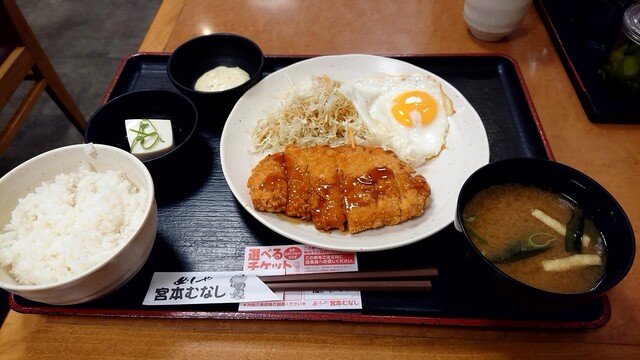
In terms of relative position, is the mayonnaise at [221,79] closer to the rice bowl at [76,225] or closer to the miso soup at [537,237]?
the rice bowl at [76,225]

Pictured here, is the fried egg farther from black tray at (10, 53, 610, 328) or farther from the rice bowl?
the rice bowl

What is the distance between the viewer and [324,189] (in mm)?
1973

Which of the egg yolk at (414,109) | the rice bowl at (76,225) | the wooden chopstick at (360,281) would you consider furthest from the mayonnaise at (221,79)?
the wooden chopstick at (360,281)

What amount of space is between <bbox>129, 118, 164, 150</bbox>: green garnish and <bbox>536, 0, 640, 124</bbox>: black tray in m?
2.51

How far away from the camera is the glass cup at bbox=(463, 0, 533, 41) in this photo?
2.73m

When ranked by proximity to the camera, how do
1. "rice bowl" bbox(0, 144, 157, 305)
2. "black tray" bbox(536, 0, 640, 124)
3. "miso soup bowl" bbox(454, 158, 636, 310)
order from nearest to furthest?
1. "miso soup bowl" bbox(454, 158, 636, 310)
2. "rice bowl" bbox(0, 144, 157, 305)
3. "black tray" bbox(536, 0, 640, 124)

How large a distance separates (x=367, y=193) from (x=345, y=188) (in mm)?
111

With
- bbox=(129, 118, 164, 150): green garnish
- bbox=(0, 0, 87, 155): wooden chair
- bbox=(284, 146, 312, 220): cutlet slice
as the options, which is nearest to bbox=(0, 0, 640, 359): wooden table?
bbox=(284, 146, 312, 220): cutlet slice

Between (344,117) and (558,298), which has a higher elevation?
(558,298)

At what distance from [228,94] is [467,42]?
1.82m

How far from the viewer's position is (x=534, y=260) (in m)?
1.61

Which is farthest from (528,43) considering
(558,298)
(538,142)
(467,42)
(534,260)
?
(558,298)

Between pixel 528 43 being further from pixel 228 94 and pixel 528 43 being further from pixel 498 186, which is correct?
pixel 228 94

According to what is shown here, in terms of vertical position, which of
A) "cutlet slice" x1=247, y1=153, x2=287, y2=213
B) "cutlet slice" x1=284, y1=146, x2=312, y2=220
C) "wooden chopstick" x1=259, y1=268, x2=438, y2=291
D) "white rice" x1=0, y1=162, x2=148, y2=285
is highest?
"white rice" x1=0, y1=162, x2=148, y2=285
